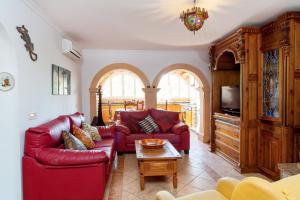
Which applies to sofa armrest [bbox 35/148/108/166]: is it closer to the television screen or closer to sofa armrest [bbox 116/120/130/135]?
sofa armrest [bbox 116/120/130/135]

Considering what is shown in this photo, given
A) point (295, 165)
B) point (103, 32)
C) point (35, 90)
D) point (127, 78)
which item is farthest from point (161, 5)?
point (127, 78)

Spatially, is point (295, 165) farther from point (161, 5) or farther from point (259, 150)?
point (161, 5)

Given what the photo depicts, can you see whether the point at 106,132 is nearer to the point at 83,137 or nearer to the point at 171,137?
the point at 83,137

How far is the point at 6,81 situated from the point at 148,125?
3.27 m

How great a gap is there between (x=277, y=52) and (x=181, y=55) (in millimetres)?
3079

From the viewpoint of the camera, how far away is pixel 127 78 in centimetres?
1142

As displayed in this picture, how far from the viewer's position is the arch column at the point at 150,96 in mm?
6191

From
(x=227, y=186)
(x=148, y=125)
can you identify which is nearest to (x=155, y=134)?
(x=148, y=125)

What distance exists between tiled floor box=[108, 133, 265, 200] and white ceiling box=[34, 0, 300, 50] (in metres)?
2.52

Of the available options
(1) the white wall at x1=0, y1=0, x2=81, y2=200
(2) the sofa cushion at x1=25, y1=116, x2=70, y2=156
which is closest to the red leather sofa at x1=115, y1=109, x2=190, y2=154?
(1) the white wall at x1=0, y1=0, x2=81, y2=200

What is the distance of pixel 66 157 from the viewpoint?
7.91 ft

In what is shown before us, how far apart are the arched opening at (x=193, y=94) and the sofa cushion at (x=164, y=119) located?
39.2 inches

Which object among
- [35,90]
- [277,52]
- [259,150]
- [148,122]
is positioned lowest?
[259,150]

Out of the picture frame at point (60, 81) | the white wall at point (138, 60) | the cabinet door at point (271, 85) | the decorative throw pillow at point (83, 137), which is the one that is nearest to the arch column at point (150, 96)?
the white wall at point (138, 60)
